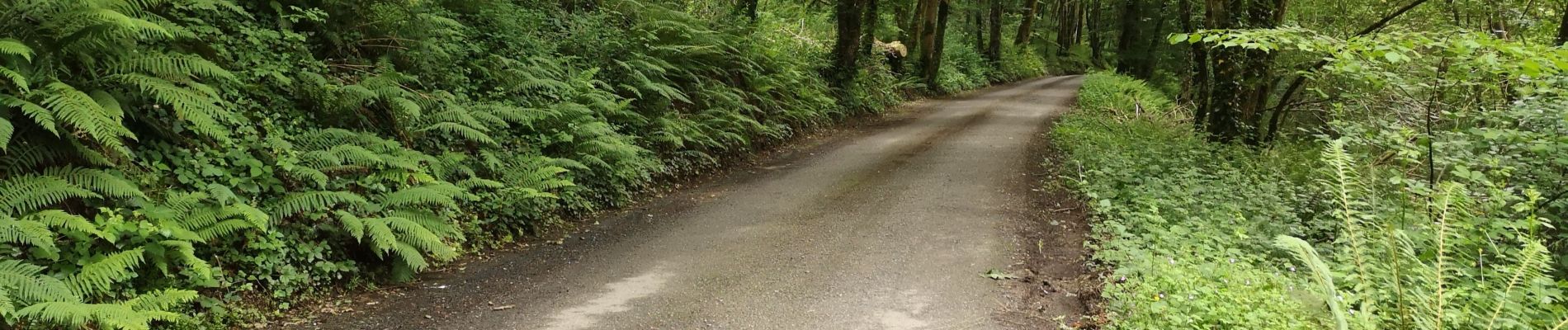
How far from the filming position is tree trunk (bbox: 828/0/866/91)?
17.9m

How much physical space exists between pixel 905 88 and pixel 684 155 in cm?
1249

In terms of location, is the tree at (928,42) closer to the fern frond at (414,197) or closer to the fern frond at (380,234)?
the fern frond at (414,197)

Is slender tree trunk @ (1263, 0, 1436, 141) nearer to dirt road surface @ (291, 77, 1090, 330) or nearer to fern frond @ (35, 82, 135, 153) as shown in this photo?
dirt road surface @ (291, 77, 1090, 330)

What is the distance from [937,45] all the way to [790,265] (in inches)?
710

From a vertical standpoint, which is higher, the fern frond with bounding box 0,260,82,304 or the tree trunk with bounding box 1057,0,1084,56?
the fern frond with bounding box 0,260,82,304

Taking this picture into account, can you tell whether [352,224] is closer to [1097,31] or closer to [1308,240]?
[1308,240]

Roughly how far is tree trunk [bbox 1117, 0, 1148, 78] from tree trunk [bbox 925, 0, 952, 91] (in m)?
9.23

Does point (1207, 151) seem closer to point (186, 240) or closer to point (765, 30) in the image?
point (765, 30)

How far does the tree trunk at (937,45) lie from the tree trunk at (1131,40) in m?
9.23

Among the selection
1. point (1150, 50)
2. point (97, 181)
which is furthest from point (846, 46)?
point (1150, 50)

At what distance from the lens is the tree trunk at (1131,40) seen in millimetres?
29531

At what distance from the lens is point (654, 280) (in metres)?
6.34

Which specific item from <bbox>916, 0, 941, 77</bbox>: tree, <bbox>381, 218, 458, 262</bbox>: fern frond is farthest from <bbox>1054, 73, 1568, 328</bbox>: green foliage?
<bbox>916, 0, 941, 77</bbox>: tree

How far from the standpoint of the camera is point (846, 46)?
720 inches
